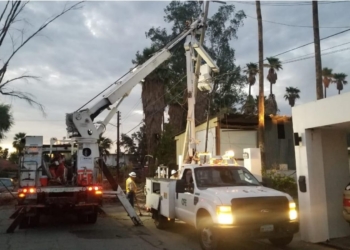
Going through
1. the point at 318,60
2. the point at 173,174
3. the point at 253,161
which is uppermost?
the point at 318,60

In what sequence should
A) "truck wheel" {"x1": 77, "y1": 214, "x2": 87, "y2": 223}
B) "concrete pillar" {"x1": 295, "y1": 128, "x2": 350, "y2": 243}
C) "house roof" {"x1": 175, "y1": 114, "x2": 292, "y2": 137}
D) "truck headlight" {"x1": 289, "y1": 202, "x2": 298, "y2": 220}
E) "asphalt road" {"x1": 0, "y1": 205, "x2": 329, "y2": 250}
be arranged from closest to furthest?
"truck headlight" {"x1": 289, "y1": 202, "x2": 298, "y2": 220}
"asphalt road" {"x1": 0, "y1": 205, "x2": 329, "y2": 250}
"concrete pillar" {"x1": 295, "y1": 128, "x2": 350, "y2": 243}
"truck wheel" {"x1": 77, "y1": 214, "x2": 87, "y2": 223}
"house roof" {"x1": 175, "y1": 114, "x2": 292, "y2": 137}

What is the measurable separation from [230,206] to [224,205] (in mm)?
123

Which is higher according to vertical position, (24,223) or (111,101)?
(111,101)

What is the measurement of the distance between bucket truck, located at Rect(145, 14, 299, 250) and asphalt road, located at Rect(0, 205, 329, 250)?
543 millimetres

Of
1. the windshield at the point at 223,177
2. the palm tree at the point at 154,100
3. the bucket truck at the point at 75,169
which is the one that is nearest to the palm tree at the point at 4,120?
the palm tree at the point at 154,100

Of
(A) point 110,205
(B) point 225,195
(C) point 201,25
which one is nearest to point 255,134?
(A) point 110,205

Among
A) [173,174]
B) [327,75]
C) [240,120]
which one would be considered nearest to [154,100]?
[240,120]

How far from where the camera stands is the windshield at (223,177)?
1032cm

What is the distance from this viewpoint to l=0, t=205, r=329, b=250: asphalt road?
9.94 metres

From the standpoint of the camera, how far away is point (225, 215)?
8547 mm

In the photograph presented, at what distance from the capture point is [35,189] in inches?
494

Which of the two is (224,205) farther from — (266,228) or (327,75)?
(327,75)

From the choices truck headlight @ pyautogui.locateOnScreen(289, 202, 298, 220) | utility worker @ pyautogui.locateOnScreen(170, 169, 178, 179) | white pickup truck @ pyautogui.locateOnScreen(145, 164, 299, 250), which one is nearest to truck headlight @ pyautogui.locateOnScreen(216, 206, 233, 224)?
white pickup truck @ pyautogui.locateOnScreen(145, 164, 299, 250)

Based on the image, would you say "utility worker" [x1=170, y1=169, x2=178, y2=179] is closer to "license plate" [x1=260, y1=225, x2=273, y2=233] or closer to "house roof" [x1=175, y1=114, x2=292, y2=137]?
"license plate" [x1=260, y1=225, x2=273, y2=233]
